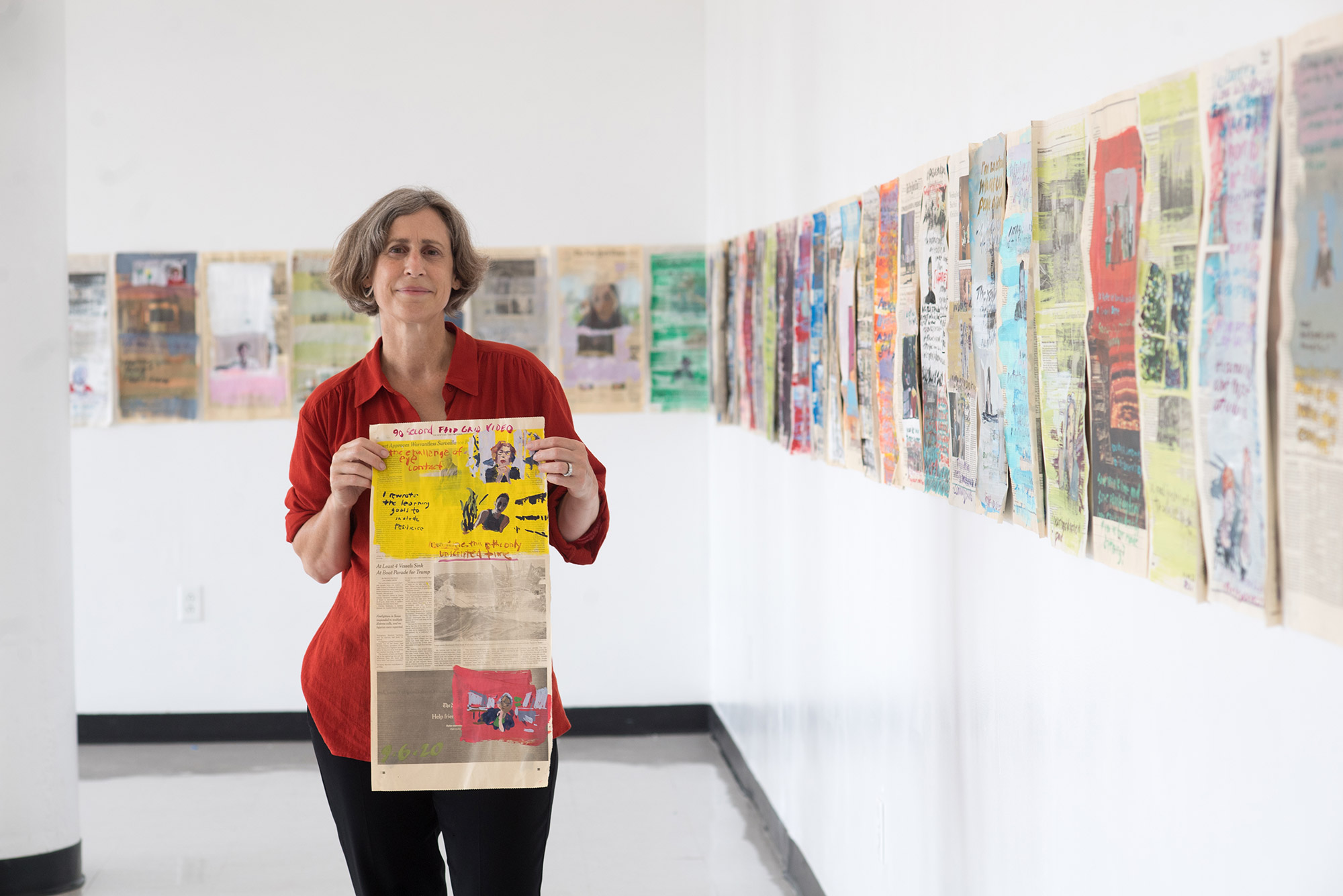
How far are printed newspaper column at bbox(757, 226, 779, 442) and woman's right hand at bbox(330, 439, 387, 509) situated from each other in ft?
5.74

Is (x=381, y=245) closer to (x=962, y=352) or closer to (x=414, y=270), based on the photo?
(x=414, y=270)

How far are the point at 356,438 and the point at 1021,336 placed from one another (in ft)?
3.10

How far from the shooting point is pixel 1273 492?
99 cm

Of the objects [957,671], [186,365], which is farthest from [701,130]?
[957,671]

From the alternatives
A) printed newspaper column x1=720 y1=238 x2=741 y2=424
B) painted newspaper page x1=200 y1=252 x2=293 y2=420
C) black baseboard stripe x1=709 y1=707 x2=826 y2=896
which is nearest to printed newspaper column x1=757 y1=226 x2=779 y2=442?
printed newspaper column x1=720 y1=238 x2=741 y2=424

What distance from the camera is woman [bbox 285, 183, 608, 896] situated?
1685 millimetres

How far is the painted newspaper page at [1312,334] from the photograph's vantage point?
896 mm

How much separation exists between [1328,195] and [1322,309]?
0.28 feet

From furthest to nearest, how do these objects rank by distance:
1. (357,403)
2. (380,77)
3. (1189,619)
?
1. (380,77)
2. (357,403)
3. (1189,619)

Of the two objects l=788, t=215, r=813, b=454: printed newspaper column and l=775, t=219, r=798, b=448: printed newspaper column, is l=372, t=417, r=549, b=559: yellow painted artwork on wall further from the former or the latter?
l=775, t=219, r=798, b=448: printed newspaper column

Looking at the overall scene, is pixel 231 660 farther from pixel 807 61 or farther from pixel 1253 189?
pixel 1253 189

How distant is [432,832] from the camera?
176 centimetres

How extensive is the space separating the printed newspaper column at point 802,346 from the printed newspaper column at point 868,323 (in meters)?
0.47

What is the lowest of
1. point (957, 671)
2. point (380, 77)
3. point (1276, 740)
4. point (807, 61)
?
point (957, 671)
